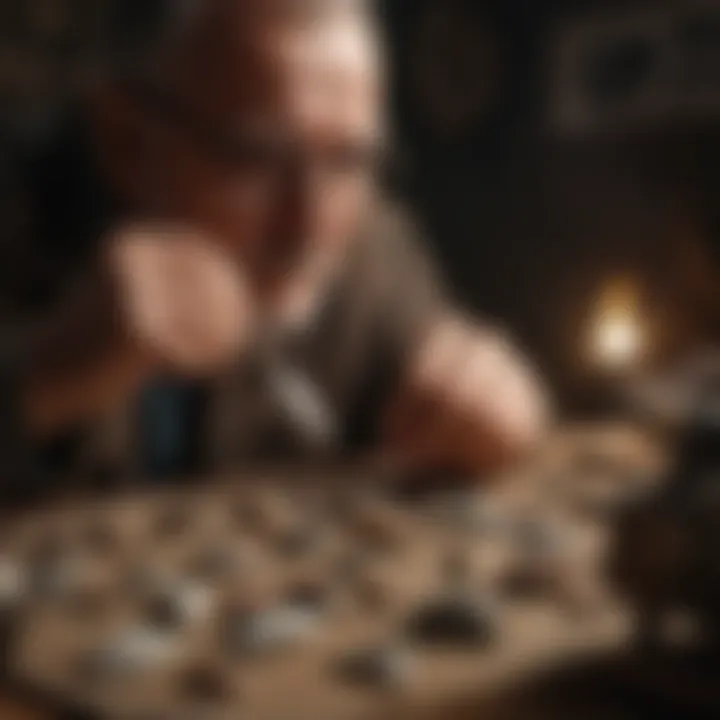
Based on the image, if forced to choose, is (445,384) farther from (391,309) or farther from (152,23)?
(152,23)

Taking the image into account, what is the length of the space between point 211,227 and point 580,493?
0.17m

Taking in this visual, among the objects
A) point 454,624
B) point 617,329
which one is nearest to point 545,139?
point 617,329

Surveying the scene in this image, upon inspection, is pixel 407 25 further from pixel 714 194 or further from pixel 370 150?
pixel 714 194

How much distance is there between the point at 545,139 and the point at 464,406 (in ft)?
0.30

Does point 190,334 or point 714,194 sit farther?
point 714,194

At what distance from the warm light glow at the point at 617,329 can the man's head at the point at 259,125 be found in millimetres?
135

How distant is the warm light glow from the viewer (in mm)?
399

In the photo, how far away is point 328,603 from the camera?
11.6 inches

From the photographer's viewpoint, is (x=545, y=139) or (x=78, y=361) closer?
(x=78, y=361)

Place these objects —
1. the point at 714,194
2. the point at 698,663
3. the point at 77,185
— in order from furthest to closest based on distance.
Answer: the point at 714,194, the point at 77,185, the point at 698,663

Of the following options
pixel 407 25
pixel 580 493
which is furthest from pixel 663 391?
pixel 407 25

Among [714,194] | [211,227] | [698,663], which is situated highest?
[714,194]

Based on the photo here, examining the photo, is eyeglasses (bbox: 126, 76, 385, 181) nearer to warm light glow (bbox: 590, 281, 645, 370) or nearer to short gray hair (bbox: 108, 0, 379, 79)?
short gray hair (bbox: 108, 0, 379, 79)

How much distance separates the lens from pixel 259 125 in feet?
0.93
